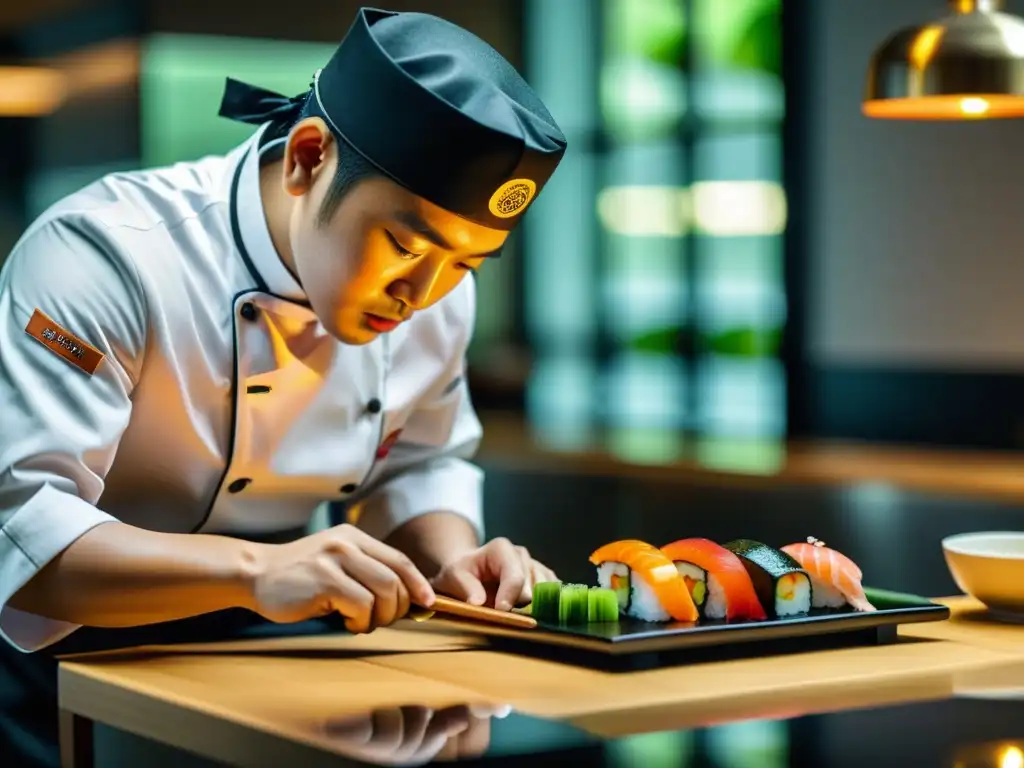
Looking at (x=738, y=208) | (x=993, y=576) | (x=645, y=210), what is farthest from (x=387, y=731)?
(x=645, y=210)

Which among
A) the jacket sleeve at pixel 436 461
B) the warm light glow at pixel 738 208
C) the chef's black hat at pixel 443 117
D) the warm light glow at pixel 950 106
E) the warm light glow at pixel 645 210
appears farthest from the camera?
the warm light glow at pixel 645 210

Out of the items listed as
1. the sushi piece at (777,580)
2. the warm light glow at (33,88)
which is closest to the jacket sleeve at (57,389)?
the sushi piece at (777,580)

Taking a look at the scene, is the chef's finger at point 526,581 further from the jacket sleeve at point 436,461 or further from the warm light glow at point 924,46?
the warm light glow at point 924,46

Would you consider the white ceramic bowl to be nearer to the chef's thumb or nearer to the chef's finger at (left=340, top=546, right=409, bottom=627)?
the chef's thumb

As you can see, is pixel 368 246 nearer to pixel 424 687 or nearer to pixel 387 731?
pixel 424 687

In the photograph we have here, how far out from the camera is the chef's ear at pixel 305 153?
1682 millimetres

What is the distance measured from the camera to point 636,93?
720 centimetres

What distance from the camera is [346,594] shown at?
57.1 inches

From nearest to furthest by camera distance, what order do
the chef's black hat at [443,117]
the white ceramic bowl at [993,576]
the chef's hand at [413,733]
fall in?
the chef's hand at [413,733]
the chef's black hat at [443,117]
the white ceramic bowl at [993,576]

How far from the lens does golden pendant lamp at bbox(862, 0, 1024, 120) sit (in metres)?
2.41

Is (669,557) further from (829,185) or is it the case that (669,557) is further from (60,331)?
(829,185)

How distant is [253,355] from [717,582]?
58cm

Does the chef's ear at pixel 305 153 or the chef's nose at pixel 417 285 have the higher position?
the chef's ear at pixel 305 153

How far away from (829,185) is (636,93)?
1441 mm
